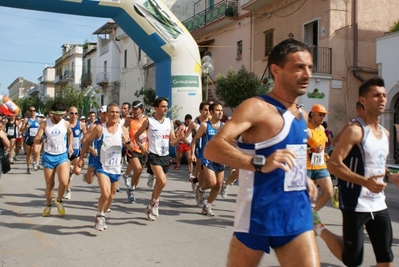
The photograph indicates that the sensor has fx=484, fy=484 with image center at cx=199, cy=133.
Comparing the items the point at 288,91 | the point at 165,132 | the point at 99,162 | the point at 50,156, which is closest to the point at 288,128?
the point at 288,91

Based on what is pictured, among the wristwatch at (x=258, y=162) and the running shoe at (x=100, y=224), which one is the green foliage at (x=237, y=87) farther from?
the wristwatch at (x=258, y=162)

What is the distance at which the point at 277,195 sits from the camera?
300 centimetres

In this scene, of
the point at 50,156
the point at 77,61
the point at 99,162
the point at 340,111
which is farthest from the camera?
the point at 77,61

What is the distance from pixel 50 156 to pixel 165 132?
1943 mm

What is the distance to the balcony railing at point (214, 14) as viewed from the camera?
84.7ft

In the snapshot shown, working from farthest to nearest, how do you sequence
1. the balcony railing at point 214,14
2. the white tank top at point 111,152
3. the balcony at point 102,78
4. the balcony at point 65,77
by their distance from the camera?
the balcony at point 65,77, the balcony at point 102,78, the balcony railing at point 214,14, the white tank top at point 111,152

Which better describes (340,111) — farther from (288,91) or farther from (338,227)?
(288,91)

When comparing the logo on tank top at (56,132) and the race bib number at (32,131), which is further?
the race bib number at (32,131)

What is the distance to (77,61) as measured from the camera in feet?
200

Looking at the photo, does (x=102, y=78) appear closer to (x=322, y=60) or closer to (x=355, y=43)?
(x=322, y=60)

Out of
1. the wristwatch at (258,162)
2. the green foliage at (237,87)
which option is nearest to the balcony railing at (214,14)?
the green foliage at (237,87)

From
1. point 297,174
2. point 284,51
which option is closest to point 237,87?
point 284,51

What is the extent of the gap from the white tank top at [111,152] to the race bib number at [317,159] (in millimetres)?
2865

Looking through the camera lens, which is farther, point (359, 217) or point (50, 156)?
point (50, 156)
